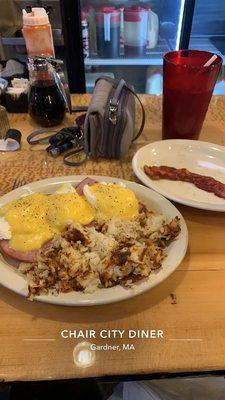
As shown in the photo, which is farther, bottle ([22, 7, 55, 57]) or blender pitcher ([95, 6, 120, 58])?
blender pitcher ([95, 6, 120, 58])

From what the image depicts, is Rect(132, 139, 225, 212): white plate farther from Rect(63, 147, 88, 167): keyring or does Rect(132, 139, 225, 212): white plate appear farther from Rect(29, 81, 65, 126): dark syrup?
Rect(29, 81, 65, 126): dark syrup

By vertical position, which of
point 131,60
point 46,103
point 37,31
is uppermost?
point 37,31

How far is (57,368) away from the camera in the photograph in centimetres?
49

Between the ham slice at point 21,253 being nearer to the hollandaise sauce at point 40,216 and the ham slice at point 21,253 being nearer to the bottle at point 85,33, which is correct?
the hollandaise sauce at point 40,216

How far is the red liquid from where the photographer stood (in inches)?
37.2

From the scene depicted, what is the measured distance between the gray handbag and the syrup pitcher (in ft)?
0.56

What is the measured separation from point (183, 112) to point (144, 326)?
659 millimetres

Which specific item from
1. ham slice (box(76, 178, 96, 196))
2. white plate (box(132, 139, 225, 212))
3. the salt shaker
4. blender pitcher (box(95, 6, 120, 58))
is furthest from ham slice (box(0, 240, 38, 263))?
blender pitcher (box(95, 6, 120, 58))

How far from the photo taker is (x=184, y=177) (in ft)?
2.77

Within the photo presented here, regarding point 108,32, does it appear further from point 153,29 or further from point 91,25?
point 153,29

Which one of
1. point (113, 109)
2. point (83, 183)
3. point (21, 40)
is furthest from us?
point (21, 40)

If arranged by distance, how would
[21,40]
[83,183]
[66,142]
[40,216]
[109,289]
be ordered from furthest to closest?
[21,40] < [66,142] < [83,183] < [40,216] < [109,289]

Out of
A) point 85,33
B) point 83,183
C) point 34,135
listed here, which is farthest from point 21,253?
point 85,33

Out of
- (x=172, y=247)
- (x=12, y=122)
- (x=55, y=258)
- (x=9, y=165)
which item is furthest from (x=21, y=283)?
(x=12, y=122)
